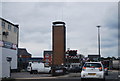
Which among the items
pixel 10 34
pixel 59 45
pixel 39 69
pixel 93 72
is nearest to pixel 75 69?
pixel 39 69

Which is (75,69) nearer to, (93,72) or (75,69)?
(75,69)

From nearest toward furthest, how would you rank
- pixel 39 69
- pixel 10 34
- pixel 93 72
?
pixel 93 72, pixel 10 34, pixel 39 69

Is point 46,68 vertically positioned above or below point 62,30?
below

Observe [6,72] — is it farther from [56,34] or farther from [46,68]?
[56,34]

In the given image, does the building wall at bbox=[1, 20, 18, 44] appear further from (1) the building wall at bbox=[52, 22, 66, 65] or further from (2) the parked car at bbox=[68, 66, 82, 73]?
(1) the building wall at bbox=[52, 22, 66, 65]

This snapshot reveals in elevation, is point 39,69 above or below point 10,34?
below

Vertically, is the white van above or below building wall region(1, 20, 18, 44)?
below

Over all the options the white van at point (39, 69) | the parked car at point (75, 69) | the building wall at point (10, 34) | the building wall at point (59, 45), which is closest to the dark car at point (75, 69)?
the parked car at point (75, 69)

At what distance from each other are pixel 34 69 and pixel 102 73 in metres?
21.3

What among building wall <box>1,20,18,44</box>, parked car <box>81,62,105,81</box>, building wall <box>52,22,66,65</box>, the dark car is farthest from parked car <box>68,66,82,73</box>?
parked car <box>81,62,105,81</box>

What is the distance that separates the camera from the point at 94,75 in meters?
16.9

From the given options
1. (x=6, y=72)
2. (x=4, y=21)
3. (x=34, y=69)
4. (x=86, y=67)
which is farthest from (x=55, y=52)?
(x=86, y=67)

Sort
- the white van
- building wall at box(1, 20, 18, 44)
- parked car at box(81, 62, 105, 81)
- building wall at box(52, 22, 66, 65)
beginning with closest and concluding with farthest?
parked car at box(81, 62, 105, 81), building wall at box(1, 20, 18, 44), the white van, building wall at box(52, 22, 66, 65)

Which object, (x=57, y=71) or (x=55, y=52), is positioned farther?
(x=55, y=52)
